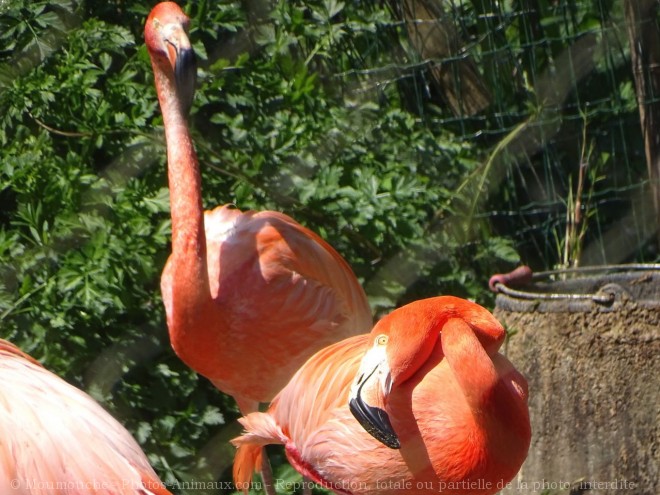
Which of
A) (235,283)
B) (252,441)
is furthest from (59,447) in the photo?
(235,283)

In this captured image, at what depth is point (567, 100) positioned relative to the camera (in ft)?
11.8

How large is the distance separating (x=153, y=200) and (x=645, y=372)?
53.3 inches

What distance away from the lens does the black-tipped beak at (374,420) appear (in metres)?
1.81

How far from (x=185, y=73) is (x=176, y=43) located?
0.26 feet

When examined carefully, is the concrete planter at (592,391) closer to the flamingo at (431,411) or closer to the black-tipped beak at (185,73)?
the flamingo at (431,411)

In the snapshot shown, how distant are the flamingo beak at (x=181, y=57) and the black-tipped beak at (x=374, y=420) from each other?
1.13 m

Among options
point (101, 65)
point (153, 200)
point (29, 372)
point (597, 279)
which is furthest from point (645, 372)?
point (101, 65)

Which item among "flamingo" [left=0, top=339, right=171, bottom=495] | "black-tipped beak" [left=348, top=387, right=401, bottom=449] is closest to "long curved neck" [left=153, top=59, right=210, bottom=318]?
"black-tipped beak" [left=348, top=387, right=401, bottom=449]

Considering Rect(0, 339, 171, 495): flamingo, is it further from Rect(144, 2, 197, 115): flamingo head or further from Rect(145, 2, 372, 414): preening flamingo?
Rect(144, 2, 197, 115): flamingo head

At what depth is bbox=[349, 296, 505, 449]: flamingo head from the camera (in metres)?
1.82

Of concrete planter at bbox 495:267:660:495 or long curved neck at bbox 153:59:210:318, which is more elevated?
long curved neck at bbox 153:59:210:318

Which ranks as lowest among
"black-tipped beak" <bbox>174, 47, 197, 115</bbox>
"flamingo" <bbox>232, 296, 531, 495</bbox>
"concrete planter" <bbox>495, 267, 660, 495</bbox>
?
"concrete planter" <bbox>495, 267, 660, 495</bbox>

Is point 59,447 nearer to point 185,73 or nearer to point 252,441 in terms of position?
point 252,441

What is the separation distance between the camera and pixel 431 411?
2027mm
